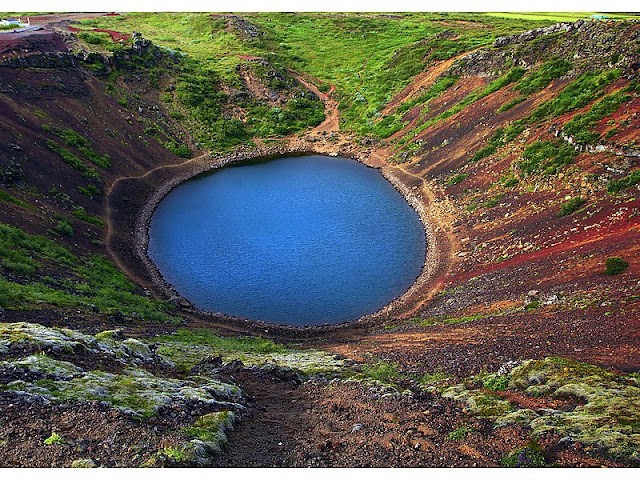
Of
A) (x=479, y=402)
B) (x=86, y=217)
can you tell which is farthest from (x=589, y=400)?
(x=86, y=217)

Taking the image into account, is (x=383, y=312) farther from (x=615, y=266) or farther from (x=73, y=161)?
(x=73, y=161)

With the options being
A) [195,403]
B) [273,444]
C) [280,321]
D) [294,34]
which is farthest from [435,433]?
[294,34]

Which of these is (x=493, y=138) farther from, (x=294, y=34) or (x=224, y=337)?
(x=294, y=34)

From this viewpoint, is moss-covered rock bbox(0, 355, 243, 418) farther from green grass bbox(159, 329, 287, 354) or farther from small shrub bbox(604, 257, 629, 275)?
small shrub bbox(604, 257, 629, 275)

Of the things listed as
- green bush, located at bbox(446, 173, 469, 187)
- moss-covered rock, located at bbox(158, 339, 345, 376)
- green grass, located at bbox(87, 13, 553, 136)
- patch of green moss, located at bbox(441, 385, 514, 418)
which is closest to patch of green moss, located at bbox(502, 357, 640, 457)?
patch of green moss, located at bbox(441, 385, 514, 418)

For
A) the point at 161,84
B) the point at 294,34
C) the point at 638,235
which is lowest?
the point at 638,235

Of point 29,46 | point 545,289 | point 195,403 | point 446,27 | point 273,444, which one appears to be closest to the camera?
point 273,444
